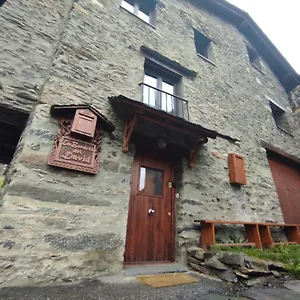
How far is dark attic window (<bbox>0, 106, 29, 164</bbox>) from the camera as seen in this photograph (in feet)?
10.1

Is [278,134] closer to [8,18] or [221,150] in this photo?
[221,150]

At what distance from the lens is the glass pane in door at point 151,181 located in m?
3.73

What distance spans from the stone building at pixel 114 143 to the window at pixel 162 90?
33 mm

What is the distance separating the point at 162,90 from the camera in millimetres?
4676

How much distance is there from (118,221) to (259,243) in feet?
8.98

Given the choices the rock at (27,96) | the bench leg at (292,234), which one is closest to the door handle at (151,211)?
the rock at (27,96)

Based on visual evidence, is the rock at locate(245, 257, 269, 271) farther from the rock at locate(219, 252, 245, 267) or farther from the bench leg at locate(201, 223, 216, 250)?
the bench leg at locate(201, 223, 216, 250)

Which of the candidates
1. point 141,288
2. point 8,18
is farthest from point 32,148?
point 8,18

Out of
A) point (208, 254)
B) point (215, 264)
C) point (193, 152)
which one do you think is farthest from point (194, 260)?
point (193, 152)

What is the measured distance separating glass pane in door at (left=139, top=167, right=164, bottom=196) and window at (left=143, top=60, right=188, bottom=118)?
1559 millimetres

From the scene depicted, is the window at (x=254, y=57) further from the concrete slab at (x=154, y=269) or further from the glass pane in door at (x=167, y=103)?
the concrete slab at (x=154, y=269)

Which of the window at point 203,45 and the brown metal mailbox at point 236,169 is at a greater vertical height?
the window at point 203,45

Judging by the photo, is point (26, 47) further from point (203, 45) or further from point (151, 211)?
point (203, 45)

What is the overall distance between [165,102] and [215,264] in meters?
3.48
